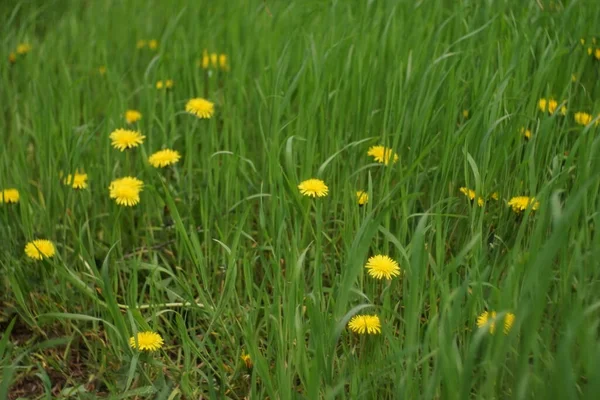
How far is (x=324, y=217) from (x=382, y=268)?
400 millimetres

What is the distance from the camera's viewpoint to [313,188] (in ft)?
5.58

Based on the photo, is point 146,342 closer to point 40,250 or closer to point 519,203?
point 40,250

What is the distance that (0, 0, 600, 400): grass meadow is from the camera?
1372mm

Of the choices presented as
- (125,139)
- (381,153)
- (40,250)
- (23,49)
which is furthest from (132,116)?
(381,153)

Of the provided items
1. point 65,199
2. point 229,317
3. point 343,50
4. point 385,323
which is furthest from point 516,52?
point 65,199

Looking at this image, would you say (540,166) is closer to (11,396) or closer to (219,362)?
(219,362)

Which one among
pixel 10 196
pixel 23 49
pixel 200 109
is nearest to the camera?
pixel 10 196

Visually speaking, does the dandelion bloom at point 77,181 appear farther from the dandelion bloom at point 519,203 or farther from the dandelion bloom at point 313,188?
the dandelion bloom at point 519,203

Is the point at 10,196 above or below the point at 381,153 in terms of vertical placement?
below

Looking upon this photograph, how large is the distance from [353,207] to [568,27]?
3.15 feet

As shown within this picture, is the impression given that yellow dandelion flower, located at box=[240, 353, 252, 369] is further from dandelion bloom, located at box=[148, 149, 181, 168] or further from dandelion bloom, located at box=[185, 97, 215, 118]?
dandelion bloom, located at box=[185, 97, 215, 118]

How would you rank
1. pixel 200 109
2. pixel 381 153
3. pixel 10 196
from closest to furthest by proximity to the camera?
pixel 381 153 → pixel 10 196 → pixel 200 109

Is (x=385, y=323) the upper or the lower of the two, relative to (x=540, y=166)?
lower

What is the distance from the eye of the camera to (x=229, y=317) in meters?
1.67
